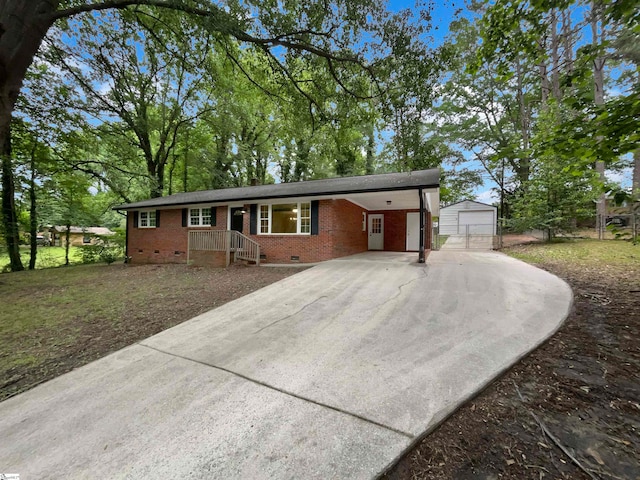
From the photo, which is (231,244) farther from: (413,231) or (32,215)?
(32,215)

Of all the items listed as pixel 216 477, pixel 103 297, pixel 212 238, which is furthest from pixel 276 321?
pixel 212 238

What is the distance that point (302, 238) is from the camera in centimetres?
1039

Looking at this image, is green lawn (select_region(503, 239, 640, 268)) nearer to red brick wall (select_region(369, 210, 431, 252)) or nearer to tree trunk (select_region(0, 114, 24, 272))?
red brick wall (select_region(369, 210, 431, 252))

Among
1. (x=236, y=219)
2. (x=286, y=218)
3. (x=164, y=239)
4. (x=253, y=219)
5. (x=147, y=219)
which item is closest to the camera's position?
(x=286, y=218)

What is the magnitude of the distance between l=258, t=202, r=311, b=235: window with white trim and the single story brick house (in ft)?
0.13

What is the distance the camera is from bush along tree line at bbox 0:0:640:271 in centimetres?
469

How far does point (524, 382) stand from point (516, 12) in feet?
22.4

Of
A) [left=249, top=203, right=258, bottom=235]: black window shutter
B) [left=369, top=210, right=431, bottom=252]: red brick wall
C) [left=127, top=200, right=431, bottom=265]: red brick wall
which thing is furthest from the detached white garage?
[left=249, top=203, right=258, bottom=235]: black window shutter

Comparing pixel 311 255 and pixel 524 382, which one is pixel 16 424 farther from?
pixel 311 255

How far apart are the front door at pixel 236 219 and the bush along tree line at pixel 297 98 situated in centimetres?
420

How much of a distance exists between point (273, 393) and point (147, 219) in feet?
51.0

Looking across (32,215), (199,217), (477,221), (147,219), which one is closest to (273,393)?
(199,217)

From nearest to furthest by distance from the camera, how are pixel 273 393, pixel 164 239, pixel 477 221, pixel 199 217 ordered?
1. pixel 273 393
2. pixel 199 217
3. pixel 164 239
4. pixel 477 221

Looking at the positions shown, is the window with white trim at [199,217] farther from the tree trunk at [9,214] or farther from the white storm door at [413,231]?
the white storm door at [413,231]
